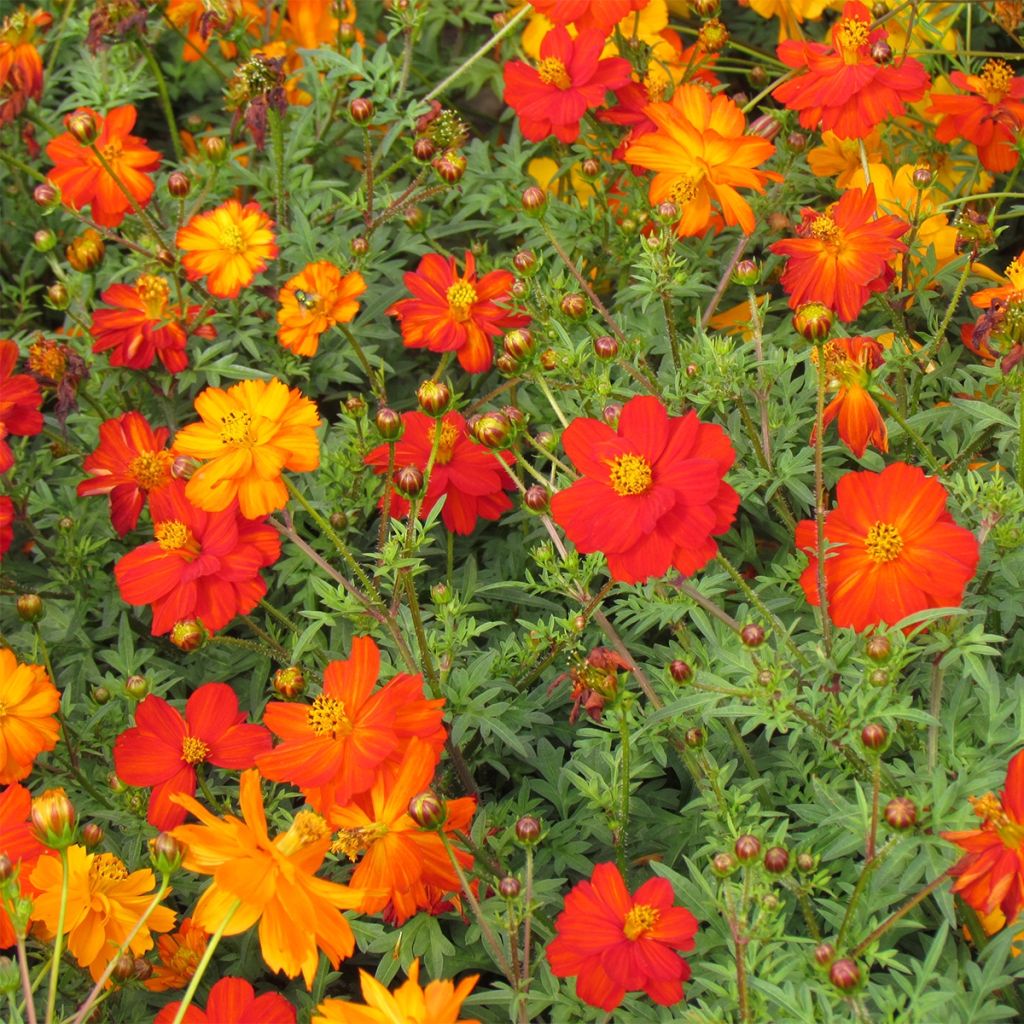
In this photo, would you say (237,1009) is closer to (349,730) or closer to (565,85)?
(349,730)

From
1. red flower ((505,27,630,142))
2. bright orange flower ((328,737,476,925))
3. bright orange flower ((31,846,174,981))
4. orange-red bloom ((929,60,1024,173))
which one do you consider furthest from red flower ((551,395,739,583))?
→ orange-red bloom ((929,60,1024,173))

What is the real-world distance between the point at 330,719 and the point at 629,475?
0.36 m

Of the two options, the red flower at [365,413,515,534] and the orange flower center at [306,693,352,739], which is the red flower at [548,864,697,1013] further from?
the red flower at [365,413,515,534]

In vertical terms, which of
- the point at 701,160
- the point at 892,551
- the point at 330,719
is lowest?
the point at 330,719

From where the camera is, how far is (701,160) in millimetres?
1713

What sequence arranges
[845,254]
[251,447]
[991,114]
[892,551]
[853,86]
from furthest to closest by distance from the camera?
[991,114] → [853,86] → [845,254] → [251,447] → [892,551]

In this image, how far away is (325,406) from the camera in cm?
215

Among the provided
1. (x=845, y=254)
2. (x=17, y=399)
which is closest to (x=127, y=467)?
(x=17, y=399)

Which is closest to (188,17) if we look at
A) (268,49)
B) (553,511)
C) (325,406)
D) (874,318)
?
(268,49)

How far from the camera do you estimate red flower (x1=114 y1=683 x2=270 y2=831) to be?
1.49 metres

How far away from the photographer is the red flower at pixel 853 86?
5.55 feet

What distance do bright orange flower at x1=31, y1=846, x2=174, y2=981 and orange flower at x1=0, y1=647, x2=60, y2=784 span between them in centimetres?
15

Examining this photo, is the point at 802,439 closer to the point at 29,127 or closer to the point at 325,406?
the point at 325,406

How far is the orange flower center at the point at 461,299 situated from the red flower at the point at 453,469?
0.16 metres
